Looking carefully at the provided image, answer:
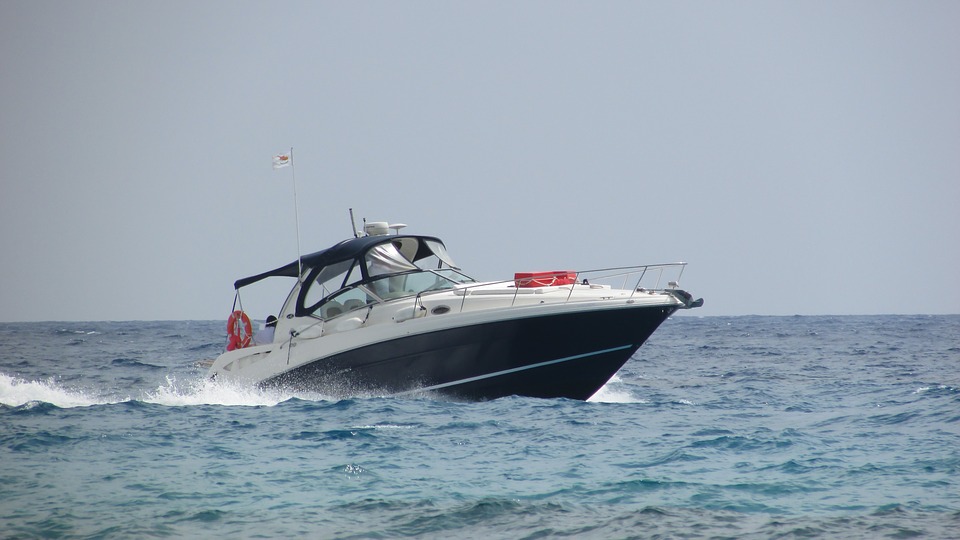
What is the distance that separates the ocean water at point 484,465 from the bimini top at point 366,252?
7.02ft

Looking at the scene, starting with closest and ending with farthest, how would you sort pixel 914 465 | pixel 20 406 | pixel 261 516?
pixel 261 516 → pixel 914 465 → pixel 20 406

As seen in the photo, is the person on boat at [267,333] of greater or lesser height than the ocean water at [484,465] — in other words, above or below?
above

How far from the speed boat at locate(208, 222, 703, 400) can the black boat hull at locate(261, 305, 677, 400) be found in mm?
17

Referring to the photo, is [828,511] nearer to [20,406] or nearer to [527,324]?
[527,324]

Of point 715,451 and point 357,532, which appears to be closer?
point 357,532

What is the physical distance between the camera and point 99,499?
8406 mm

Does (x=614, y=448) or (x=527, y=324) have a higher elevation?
(x=527, y=324)

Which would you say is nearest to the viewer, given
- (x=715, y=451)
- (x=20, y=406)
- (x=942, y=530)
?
(x=942, y=530)

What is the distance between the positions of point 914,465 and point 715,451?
6.70 feet

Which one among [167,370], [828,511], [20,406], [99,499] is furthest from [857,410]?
[167,370]

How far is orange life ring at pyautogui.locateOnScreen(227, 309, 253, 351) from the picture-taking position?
16.1 metres

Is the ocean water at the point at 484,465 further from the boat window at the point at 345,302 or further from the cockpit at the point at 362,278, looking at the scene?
the cockpit at the point at 362,278

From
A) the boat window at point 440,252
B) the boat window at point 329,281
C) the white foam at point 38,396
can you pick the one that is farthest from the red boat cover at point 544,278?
the white foam at point 38,396

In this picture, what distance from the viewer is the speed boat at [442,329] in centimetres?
1361
